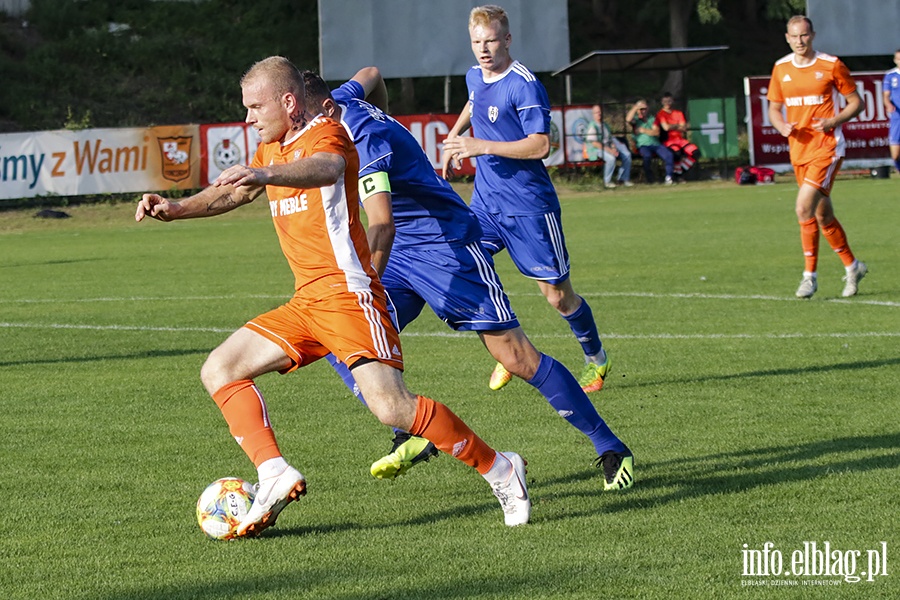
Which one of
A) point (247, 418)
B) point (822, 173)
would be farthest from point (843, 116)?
point (247, 418)

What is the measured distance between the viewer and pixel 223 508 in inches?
181

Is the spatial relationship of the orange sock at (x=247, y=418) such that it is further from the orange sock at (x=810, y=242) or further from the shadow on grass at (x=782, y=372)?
the orange sock at (x=810, y=242)

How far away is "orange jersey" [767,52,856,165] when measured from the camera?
11031mm

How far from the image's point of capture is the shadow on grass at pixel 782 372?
757 cm

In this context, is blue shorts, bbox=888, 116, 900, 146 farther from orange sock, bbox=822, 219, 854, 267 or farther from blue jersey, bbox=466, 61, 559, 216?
blue jersey, bbox=466, 61, 559, 216

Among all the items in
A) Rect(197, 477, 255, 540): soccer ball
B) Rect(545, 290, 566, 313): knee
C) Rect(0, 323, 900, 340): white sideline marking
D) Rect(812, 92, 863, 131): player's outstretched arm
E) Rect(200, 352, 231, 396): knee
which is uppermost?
Rect(812, 92, 863, 131): player's outstretched arm

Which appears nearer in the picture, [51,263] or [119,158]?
[51,263]

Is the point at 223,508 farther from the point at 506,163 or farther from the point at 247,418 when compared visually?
the point at 506,163

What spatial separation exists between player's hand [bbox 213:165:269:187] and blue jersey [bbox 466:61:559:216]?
320 centimetres

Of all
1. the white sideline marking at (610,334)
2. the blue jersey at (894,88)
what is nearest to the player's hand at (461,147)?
the white sideline marking at (610,334)

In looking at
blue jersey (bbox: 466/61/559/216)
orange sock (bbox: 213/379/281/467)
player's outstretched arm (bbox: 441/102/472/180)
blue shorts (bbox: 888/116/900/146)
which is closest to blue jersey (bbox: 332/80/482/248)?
player's outstretched arm (bbox: 441/102/472/180)

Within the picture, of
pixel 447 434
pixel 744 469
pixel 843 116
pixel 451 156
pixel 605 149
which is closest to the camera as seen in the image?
pixel 447 434

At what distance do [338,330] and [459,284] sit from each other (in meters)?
0.95

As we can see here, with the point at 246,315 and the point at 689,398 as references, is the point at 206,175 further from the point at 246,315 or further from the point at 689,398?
the point at 689,398
